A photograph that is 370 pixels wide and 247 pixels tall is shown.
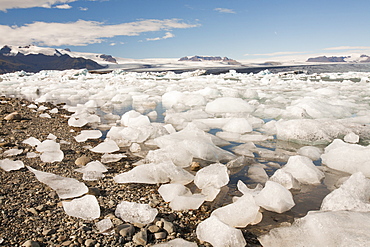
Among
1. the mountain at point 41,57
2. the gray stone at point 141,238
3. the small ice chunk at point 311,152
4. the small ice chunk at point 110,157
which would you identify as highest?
the mountain at point 41,57

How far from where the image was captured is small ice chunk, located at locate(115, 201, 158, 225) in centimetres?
137

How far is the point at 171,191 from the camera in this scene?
1640 mm

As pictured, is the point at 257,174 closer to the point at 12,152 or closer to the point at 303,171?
the point at 303,171

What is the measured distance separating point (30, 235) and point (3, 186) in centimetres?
68

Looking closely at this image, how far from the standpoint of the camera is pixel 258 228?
1.33 m

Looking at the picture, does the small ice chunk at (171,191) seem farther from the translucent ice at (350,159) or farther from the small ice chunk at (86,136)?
the small ice chunk at (86,136)

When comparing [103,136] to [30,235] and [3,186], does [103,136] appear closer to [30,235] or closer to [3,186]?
[3,186]

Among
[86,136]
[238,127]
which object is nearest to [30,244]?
[86,136]

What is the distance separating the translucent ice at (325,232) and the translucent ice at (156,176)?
742 millimetres

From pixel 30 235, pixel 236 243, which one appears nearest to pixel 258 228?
pixel 236 243

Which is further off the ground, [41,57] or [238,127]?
[41,57]

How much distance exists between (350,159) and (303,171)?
0.49 m

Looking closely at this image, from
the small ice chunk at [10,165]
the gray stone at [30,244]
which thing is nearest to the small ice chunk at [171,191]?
→ the gray stone at [30,244]

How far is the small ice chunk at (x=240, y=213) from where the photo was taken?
52.4 inches
